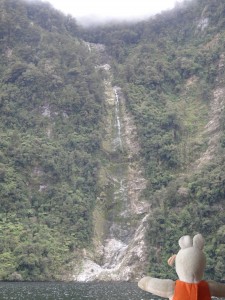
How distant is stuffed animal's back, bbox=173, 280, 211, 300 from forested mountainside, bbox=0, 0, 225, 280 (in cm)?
4883

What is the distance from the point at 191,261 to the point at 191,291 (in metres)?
0.22

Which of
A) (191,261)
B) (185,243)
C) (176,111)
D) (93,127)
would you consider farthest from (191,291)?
(176,111)

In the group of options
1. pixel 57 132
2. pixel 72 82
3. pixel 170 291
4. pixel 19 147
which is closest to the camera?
pixel 170 291

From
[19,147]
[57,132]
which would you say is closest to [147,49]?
[57,132]

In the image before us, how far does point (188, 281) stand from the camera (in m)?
3.49

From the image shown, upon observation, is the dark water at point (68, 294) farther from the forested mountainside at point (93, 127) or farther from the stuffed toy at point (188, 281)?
the stuffed toy at point (188, 281)

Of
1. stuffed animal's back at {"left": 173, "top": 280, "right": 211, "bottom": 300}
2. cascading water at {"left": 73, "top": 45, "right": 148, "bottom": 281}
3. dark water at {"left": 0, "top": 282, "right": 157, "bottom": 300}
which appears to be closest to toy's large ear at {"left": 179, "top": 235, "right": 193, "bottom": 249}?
stuffed animal's back at {"left": 173, "top": 280, "right": 211, "bottom": 300}

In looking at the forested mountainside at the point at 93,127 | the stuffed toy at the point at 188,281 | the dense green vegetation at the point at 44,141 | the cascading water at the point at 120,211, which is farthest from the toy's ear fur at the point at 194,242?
the cascading water at the point at 120,211

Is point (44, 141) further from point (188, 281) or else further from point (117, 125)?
point (188, 281)

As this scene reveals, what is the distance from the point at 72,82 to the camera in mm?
82688

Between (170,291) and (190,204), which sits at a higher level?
(190,204)

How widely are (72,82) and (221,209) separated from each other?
1463 inches

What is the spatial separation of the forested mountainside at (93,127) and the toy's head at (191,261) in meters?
48.9

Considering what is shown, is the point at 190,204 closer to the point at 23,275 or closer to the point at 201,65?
the point at 23,275
